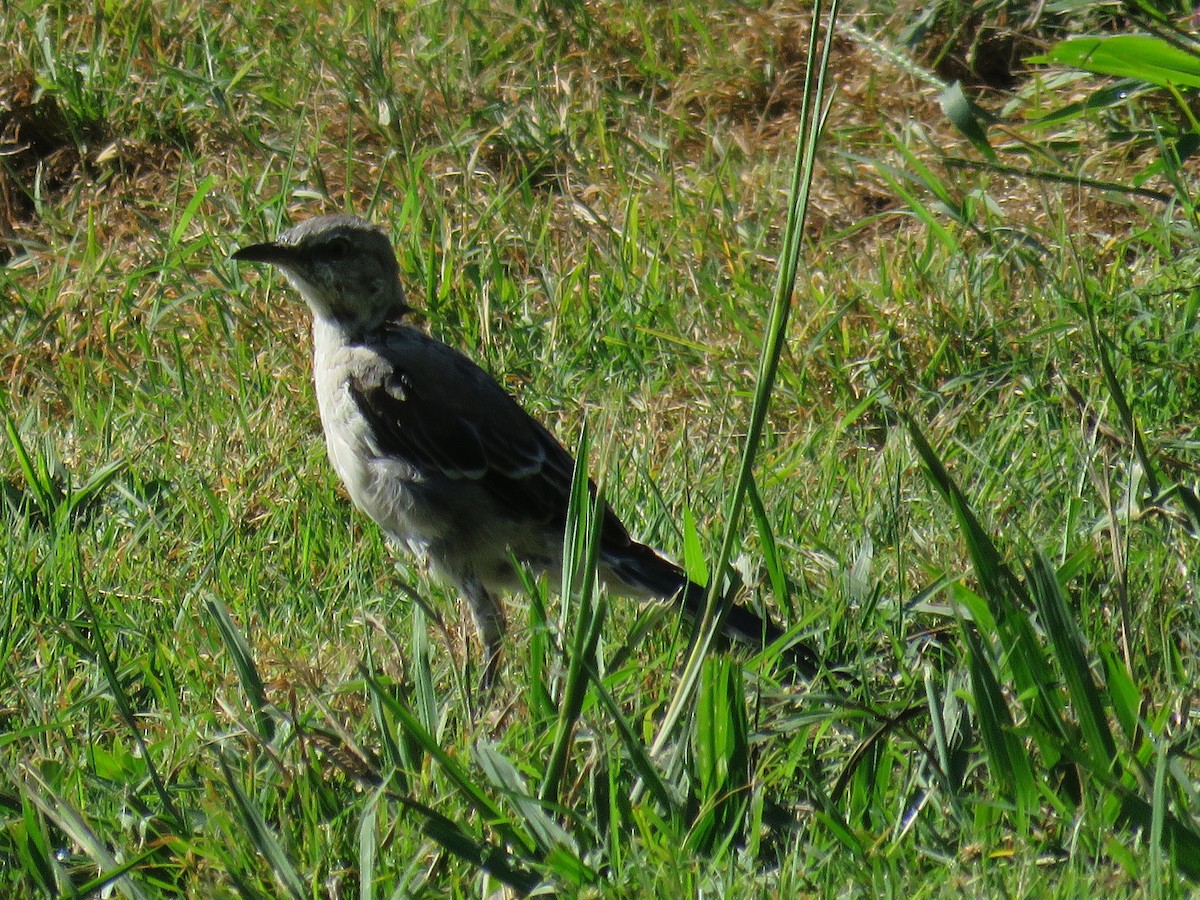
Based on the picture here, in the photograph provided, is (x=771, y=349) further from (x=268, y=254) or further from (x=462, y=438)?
(x=268, y=254)

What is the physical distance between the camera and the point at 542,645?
3598mm

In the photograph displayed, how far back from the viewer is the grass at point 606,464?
3.35 m

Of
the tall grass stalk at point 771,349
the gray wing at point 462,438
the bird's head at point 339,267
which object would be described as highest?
the tall grass stalk at point 771,349

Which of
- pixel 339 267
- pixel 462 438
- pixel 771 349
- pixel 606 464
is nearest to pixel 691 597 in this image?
pixel 606 464

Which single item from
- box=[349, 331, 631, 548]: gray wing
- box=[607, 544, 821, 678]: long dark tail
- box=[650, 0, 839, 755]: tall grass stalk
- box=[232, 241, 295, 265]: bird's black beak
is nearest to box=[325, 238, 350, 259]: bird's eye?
box=[232, 241, 295, 265]: bird's black beak

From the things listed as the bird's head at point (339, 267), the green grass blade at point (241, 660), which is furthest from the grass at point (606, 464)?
the bird's head at point (339, 267)

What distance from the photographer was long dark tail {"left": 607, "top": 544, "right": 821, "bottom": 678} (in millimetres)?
4129

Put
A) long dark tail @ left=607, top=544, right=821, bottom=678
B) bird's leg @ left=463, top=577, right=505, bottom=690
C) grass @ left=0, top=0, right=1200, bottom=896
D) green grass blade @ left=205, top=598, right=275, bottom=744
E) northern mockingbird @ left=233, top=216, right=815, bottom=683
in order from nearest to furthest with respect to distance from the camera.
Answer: grass @ left=0, top=0, right=1200, bottom=896 → green grass blade @ left=205, top=598, right=275, bottom=744 → long dark tail @ left=607, top=544, right=821, bottom=678 → bird's leg @ left=463, top=577, right=505, bottom=690 → northern mockingbird @ left=233, top=216, right=815, bottom=683

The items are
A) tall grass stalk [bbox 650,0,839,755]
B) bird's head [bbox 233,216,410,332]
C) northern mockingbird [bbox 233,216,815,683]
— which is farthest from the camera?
bird's head [bbox 233,216,410,332]

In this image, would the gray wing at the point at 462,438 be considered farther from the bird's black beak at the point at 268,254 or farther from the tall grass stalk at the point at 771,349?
the tall grass stalk at the point at 771,349

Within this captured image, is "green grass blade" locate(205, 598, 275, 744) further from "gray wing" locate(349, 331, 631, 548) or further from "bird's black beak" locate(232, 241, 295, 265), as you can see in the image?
"bird's black beak" locate(232, 241, 295, 265)

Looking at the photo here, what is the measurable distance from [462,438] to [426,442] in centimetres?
12

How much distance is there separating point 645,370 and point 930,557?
1818 mm

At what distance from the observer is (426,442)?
212 inches
